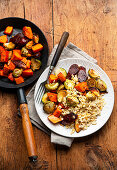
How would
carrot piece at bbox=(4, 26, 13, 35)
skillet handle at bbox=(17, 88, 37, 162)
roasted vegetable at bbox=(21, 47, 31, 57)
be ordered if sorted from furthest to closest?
carrot piece at bbox=(4, 26, 13, 35)
roasted vegetable at bbox=(21, 47, 31, 57)
skillet handle at bbox=(17, 88, 37, 162)

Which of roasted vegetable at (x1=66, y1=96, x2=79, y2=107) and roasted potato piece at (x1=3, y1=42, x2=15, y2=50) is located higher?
roasted potato piece at (x1=3, y1=42, x2=15, y2=50)

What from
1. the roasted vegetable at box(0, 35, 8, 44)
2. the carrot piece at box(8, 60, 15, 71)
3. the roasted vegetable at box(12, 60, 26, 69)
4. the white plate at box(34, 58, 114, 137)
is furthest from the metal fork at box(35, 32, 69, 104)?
the roasted vegetable at box(0, 35, 8, 44)

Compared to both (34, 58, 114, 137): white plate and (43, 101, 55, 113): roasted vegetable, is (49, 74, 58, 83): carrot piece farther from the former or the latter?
(43, 101, 55, 113): roasted vegetable

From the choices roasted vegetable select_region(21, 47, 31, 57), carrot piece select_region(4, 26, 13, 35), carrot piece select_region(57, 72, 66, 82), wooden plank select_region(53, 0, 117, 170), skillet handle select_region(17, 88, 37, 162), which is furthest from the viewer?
wooden plank select_region(53, 0, 117, 170)

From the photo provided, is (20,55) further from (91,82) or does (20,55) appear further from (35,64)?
(91,82)

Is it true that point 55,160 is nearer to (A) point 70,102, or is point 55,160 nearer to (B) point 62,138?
(B) point 62,138

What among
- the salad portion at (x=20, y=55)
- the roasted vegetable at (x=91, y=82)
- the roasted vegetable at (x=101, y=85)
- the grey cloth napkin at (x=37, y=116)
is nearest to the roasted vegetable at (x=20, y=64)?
the salad portion at (x=20, y=55)

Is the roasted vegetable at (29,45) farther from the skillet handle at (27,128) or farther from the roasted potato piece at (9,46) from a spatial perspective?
the skillet handle at (27,128)

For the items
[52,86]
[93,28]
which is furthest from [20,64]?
[93,28]
